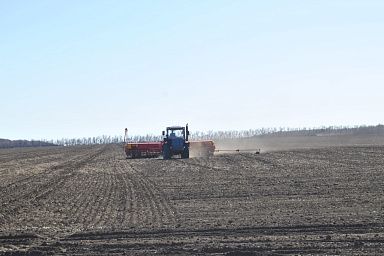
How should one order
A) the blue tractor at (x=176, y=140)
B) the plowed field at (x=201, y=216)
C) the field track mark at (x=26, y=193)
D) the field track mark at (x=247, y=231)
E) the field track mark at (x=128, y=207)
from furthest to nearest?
the blue tractor at (x=176, y=140) → the field track mark at (x=26, y=193) → the field track mark at (x=128, y=207) → the field track mark at (x=247, y=231) → the plowed field at (x=201, y=216)

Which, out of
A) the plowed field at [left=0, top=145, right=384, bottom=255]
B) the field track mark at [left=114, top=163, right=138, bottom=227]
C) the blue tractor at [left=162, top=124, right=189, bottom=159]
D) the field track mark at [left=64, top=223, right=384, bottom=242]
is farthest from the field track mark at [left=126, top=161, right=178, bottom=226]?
the blue tractor at [left=162, top=124, right=189, bottom=159]

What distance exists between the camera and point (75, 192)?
22.6 m

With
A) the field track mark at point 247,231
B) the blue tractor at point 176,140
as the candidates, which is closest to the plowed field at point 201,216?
the field track mark at point 247,231

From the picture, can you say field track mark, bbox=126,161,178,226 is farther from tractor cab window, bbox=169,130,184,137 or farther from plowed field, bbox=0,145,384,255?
tractor cab window, bbox=169,130,184,137

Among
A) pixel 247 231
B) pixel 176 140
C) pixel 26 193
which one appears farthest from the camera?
pixel 176 140

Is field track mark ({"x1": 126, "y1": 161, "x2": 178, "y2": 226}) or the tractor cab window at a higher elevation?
the tractor cab window

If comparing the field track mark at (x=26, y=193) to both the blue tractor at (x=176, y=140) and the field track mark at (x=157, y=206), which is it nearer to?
the field track mark at (x=157, y=206)

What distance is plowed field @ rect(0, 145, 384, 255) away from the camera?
11.3 meters

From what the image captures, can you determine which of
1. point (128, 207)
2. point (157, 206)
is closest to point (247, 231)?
point (157, 206)

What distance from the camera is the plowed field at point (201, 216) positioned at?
1130 centimetres

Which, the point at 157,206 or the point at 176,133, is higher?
the point at 176,133

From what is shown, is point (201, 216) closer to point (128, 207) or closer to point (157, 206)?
point (157, 206)

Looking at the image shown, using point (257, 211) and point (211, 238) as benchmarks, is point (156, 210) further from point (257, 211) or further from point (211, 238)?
point (211, 238)

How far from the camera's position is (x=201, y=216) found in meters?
15.3
